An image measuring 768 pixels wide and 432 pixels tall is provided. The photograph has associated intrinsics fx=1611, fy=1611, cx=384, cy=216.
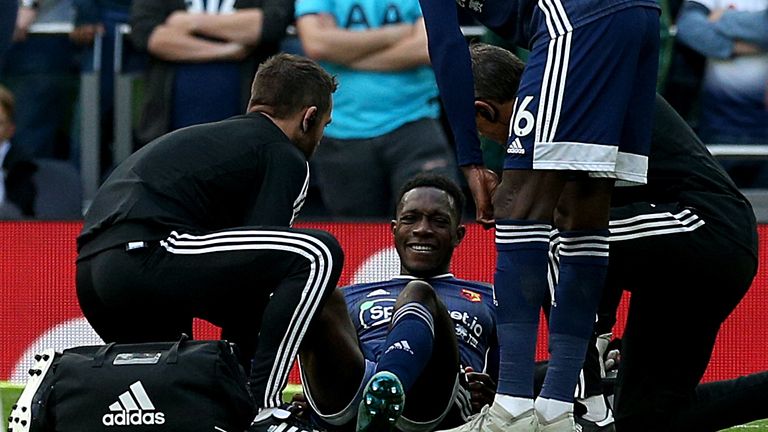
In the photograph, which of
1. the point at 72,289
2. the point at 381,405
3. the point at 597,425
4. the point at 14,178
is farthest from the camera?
the point at 14,178

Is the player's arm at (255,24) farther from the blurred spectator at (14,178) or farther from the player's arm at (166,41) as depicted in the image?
the blurred spectator at (14,178)

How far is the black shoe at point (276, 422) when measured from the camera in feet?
16.7

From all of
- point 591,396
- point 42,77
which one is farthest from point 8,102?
point 591,396

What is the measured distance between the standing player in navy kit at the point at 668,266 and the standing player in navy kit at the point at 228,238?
70 centimetres

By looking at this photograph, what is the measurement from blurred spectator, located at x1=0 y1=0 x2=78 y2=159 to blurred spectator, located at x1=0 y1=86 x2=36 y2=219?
0.05m

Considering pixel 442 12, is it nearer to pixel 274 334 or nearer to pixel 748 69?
pixel 274 334

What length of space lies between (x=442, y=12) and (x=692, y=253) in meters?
1.16

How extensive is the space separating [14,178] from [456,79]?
182 inches

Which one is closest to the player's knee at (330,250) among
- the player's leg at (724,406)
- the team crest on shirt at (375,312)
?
the team crest on shirt at (375,312)

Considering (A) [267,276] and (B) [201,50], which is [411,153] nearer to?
(B) [201,50]

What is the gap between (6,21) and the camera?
28.9 feet

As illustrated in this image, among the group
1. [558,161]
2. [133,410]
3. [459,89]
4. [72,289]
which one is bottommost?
[72,289]

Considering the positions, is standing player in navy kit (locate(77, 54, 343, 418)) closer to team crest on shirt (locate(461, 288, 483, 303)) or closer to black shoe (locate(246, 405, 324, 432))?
black shoe (locate(246, 405, 324, 432))

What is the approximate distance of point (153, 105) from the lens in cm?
875
